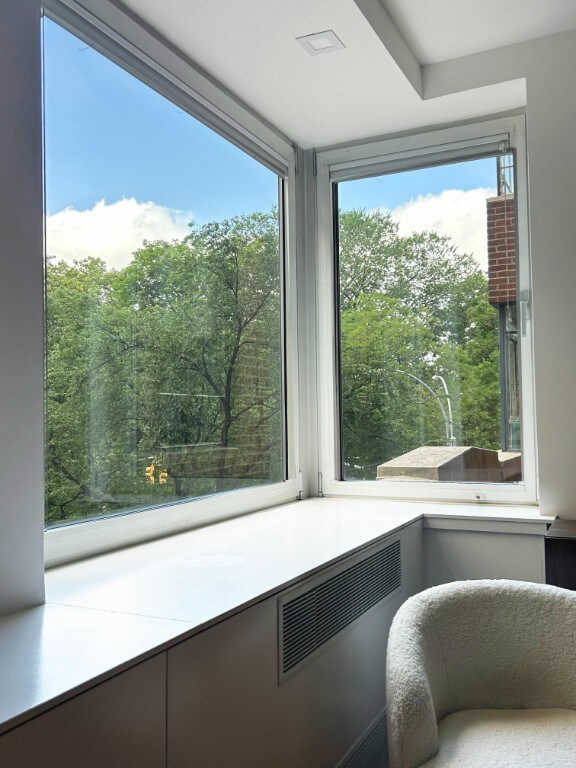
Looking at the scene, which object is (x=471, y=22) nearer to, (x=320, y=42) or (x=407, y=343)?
(x=320, y=42)

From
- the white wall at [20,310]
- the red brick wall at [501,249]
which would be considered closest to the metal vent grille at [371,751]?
the white wall at [20,310]

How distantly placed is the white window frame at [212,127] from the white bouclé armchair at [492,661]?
933mm

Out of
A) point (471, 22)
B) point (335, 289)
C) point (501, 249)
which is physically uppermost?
point (471, 22)

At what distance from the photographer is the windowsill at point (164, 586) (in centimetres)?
125

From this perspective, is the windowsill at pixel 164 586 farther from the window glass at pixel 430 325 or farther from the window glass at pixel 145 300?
the window glass at pixel 430 325

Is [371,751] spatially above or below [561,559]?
below

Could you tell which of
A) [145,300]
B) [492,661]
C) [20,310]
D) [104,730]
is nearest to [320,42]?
[145,300]

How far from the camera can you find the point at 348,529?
102 inches

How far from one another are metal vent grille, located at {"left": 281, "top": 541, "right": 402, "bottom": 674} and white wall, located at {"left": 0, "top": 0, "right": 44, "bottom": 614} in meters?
0.64

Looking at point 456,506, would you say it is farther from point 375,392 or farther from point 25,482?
point 25,482

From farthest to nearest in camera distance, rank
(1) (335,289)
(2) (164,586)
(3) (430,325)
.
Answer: (1) (335,289), (3) (430,325), (2) (164,586)

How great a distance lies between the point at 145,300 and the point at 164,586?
101cm

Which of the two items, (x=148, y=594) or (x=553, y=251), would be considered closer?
(x=148, y=594)

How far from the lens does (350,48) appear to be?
2.62 metres
